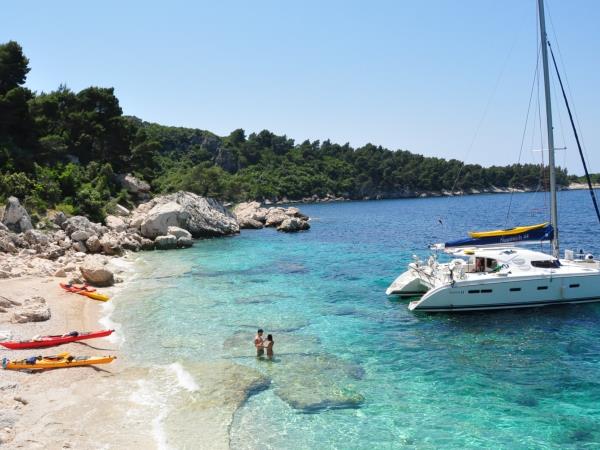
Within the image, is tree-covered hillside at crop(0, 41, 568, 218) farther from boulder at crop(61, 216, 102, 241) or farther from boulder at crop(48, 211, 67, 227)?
boulder at crop(61, 216, 102, 241)

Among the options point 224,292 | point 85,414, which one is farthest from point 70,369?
point 224,292

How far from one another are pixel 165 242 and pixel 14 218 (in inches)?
551

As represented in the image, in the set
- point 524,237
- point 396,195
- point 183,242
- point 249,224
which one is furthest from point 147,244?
point 396,195

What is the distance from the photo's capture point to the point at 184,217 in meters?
49.8

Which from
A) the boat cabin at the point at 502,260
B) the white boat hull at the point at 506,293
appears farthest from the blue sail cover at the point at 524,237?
the white boat hull at the point at 506,293

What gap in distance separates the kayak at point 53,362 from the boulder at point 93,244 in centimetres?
2160

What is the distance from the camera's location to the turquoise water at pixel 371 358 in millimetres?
11773

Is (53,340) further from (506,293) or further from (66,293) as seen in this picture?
(506,293)

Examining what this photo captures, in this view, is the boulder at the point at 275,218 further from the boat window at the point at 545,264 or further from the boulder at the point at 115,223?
the boat window at the point at 545,264

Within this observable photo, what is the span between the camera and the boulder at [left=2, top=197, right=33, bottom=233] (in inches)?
1278

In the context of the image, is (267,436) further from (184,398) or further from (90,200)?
(90,200)

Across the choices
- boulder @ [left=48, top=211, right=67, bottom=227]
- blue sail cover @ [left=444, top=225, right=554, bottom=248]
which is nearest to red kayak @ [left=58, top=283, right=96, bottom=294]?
boulder @ [left=48, top=211, right=67, bottom=227]

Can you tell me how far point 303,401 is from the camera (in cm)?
1330

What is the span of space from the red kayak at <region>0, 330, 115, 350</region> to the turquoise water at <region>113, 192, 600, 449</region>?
1419mm
